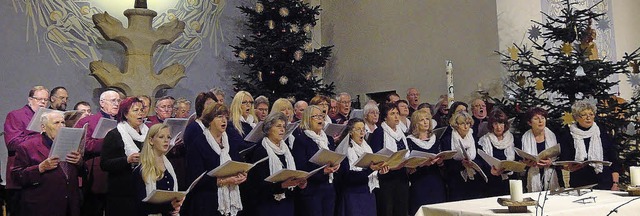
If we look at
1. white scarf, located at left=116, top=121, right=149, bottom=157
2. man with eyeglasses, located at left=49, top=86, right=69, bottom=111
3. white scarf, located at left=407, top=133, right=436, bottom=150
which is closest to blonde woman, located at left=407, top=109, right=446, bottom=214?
white scarf, located at left=407, top=133, right=436, bottom=150

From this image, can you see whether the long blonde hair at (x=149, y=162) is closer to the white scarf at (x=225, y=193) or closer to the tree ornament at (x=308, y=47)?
the white scarf at (x=225, y=193)

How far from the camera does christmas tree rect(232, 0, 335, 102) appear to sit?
29.6 ft

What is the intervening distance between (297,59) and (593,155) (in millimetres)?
4503

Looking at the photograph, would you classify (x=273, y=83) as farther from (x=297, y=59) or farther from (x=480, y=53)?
(x=480, y=53)

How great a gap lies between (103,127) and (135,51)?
353 centimetres

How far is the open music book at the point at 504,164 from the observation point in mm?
5238

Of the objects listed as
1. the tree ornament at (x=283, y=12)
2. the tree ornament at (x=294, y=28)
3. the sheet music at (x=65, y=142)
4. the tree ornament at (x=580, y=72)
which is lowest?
the sheet music at (x=65, y=142)

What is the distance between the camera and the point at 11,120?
569 centimetres

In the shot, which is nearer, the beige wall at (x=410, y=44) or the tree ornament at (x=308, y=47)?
the beige wall at (x=410, y=44)

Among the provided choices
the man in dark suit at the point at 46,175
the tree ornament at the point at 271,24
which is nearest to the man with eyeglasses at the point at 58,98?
the man in dark suit at the point at 46,175

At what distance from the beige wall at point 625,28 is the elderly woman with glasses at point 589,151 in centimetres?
388

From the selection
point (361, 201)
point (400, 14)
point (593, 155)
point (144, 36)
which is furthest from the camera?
point (400, 14)

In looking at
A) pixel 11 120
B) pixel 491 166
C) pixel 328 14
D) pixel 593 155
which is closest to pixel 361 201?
pixel 491 166

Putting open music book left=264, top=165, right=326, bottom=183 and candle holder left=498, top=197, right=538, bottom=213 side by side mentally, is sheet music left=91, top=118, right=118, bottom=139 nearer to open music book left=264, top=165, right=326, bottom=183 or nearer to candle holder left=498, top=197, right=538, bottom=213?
open music book left=264, top=165, right=326, bottom=183
